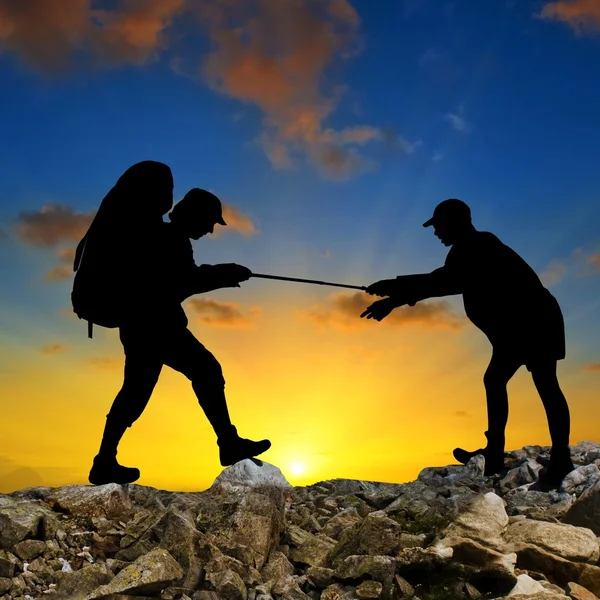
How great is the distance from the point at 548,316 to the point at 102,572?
23.0ft

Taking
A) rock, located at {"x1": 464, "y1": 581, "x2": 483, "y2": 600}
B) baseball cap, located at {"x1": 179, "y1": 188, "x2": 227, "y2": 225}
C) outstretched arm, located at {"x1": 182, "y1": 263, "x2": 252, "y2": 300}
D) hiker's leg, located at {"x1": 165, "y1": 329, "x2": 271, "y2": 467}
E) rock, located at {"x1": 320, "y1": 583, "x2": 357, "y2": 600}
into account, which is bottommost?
rock, located at {"x1": 320, "y1": 583, "x2": 357, "y2": 600}

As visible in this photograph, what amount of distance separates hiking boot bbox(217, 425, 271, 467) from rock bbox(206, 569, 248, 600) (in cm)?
181

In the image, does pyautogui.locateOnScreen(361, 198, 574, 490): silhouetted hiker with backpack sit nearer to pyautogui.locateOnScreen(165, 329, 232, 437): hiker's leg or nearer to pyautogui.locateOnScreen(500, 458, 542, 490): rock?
pyautogui.locateOnScreen(500, 458, 542, 490): rock

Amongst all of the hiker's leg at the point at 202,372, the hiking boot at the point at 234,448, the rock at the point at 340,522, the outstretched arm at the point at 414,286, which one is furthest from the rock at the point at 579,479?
the hiker's leg at the point at 202,372

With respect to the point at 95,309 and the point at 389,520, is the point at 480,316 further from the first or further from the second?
the point at 95,309

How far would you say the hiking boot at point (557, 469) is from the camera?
988 cm

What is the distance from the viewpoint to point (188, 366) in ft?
25.6

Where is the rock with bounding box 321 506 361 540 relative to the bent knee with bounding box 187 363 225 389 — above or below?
below

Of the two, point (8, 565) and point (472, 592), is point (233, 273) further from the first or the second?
point (472, 592)

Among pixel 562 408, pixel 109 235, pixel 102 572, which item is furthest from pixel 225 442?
pixel 562 408

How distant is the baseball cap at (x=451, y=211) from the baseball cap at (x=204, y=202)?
11.6 ft

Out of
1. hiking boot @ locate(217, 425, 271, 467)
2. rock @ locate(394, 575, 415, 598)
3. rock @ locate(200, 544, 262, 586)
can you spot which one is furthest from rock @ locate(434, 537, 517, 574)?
hiking boot @ locate(217, 425, 271, 467)

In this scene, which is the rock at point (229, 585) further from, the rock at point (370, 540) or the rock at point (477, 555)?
the rock at point (477, 555)

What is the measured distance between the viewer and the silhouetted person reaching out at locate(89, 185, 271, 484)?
7.40m
